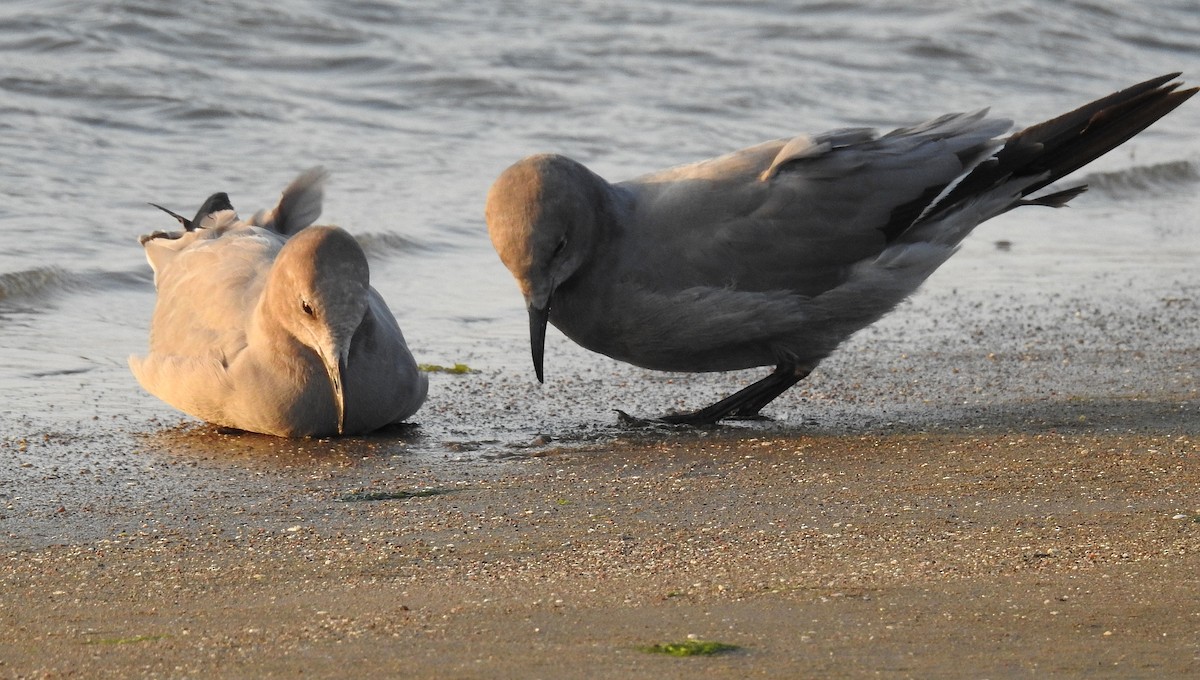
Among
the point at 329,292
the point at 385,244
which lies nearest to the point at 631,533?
the point at 329,292

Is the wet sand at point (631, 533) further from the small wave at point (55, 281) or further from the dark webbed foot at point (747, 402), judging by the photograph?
the small wave at point (55, 281)

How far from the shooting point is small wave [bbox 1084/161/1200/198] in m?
11.5

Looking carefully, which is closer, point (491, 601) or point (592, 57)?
point (491, 601)

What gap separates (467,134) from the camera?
38.5 ft

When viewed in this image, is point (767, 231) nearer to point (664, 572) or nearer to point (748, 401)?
→ point (748, 401)

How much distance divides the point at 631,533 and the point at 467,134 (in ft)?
25.4

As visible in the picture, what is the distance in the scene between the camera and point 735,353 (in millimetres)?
5801

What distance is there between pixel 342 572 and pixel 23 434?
2.07 m

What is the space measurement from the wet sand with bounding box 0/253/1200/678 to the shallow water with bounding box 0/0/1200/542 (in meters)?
0.08

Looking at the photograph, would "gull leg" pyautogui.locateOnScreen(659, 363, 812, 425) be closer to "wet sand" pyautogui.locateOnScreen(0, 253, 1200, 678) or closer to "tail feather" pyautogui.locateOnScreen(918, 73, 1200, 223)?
"wet sand" pyautogui.locateOnScreen(0, 253, 1200, 678)

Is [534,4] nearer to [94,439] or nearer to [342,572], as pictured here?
[94,439]

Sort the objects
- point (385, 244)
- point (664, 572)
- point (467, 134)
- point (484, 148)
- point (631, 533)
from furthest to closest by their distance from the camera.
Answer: point (467, 134), point (484, 148), point (385, 244), point (631, 533), point (664, 572)

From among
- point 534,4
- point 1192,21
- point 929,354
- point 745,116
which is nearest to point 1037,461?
point 929,354

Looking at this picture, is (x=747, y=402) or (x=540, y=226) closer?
(x=540, y=226)
